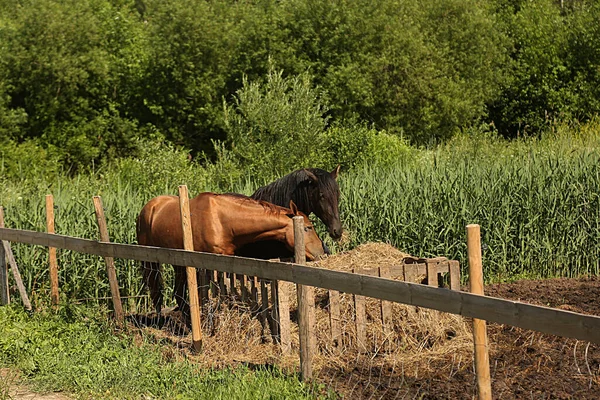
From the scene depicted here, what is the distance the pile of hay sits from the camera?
24.7ft

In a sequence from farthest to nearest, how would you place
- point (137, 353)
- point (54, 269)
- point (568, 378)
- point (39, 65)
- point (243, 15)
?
point (243, 15) → point (39, 65) → point (54, 269) → point (137, 353) → point (568, 378)

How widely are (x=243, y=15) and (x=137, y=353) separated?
24.2m

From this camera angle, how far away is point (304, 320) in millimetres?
6621

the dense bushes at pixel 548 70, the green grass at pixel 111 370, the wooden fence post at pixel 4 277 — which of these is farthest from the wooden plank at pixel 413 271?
the dense bushes at pixel 548 70

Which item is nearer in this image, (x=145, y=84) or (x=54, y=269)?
(x=54, y=269)

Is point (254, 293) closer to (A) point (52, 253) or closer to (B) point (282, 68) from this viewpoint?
(A) point (52, 253)

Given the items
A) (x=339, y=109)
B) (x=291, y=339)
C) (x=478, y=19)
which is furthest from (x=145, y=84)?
(x=291, y=339)

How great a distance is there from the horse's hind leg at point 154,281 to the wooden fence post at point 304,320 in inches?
143

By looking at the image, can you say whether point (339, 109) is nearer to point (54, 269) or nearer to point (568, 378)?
point (54, 269)

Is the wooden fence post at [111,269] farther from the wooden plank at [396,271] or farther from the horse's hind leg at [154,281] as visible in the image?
the wooden plank at [396,271]

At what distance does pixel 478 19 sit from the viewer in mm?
30297

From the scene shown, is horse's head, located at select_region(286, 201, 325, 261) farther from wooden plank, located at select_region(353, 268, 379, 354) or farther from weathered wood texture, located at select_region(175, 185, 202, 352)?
weathered wood texture, located at select_region(175, 185, 202, 352)

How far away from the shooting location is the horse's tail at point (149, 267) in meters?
9.94

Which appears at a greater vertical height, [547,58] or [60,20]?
[60,20]
